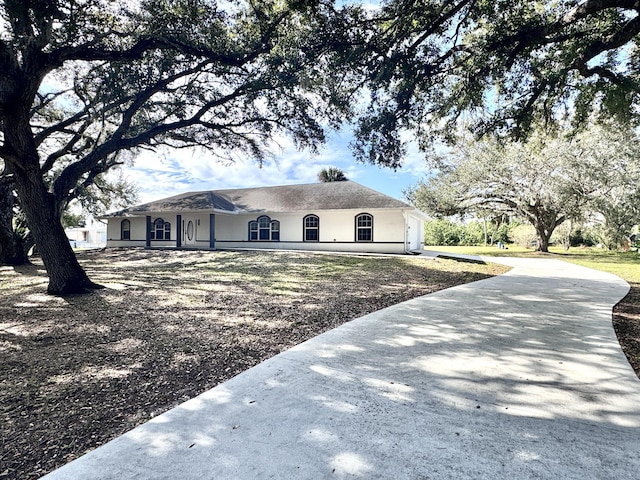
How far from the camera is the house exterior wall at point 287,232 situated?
69.0 ft

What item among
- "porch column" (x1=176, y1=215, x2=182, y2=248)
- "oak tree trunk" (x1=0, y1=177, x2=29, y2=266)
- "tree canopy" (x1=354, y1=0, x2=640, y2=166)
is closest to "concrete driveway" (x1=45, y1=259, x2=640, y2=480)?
"tree canopy" (x1=354, y1=0, x2=640, y2=166)

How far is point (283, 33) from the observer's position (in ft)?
29.6

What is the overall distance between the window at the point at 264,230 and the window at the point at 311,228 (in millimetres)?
2111

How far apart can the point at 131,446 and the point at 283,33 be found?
9.55 metres

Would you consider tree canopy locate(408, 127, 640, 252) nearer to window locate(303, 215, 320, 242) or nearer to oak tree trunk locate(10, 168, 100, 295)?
window locate(303, 215, 320, 242)

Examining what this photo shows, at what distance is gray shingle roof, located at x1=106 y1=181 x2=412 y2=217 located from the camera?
21.7m

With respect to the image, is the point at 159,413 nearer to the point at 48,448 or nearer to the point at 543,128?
the point at 48,448

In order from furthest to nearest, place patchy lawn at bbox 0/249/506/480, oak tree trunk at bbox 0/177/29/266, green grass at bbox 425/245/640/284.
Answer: oak tree trunk at bbox 0/177/29/266
green grass at bbox 425/245/640/284
patchy lawn at bbox 0/249/506/480

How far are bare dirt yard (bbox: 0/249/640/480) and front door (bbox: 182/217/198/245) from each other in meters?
14.1

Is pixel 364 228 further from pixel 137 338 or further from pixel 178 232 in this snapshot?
pixel 137 338

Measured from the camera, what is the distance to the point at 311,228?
74.9 ft

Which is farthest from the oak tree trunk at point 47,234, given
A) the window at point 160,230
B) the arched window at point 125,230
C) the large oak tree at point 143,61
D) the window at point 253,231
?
the arched window at point 125,230

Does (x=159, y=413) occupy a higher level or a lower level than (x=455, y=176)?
lower

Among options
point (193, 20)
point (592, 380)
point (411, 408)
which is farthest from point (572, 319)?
point (193, 20)
